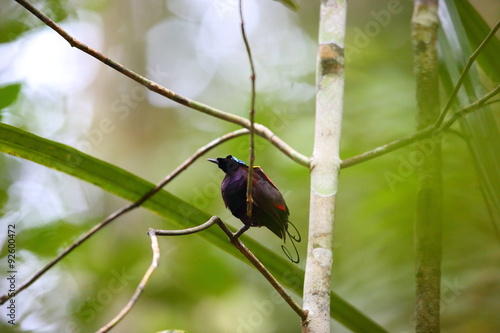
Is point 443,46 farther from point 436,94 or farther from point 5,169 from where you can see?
point 5,169

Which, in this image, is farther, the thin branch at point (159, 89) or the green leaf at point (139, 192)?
the green leaf at point (139, 192)

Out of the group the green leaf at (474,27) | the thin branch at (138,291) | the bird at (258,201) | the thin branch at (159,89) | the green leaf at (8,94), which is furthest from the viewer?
the green leaf at (8,94)

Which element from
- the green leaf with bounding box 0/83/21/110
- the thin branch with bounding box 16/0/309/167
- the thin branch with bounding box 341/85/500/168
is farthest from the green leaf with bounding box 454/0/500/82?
the green leaf with bounding box 0/83/21/110

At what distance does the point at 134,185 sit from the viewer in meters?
1.59

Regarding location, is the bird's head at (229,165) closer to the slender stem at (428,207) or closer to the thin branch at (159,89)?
the thin branch at (159,89)

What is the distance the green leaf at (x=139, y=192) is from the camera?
1421 millimetres

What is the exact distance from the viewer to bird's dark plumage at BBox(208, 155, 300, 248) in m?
1.37

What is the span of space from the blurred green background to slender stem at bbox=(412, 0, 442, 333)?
654 mm

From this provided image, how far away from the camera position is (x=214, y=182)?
3.69 metres

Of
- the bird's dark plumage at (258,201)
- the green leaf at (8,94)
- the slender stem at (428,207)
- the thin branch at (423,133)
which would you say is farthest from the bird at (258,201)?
the green leaf at (8,94)

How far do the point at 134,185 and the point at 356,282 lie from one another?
1759 mm

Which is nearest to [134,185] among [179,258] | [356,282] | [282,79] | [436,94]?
[436,94]

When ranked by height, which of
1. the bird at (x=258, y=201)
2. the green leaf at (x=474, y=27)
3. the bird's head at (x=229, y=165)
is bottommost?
the bird at (x=258, y=201)

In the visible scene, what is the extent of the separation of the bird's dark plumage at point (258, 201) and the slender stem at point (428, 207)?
1.59 ft
